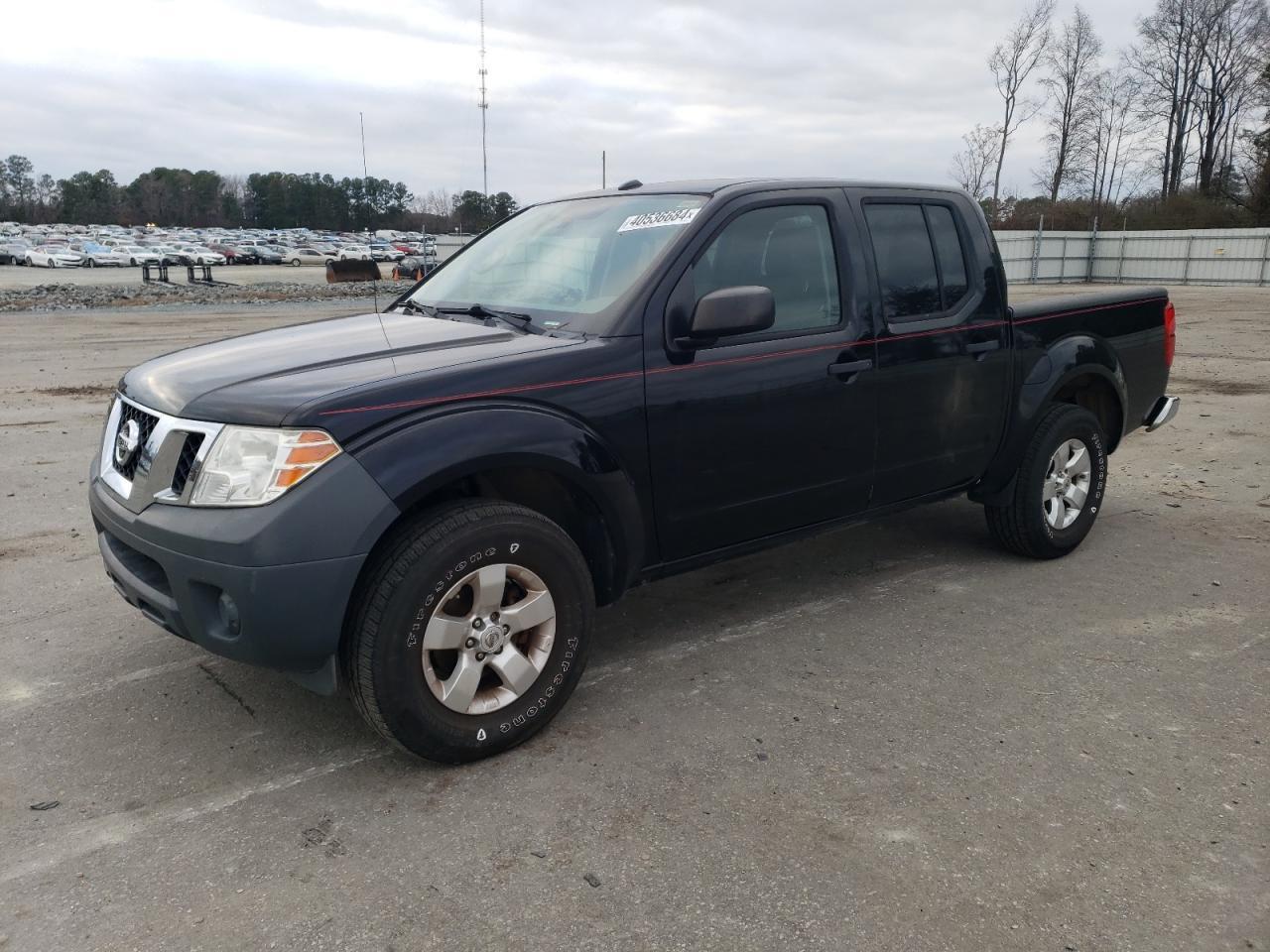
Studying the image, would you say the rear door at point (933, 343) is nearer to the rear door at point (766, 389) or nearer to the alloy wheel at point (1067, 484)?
the rear door at point (766, 389)

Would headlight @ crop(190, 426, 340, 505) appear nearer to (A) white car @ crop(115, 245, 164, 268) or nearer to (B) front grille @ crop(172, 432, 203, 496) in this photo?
(B) front grille @ crop(172, 432, 203, 496)

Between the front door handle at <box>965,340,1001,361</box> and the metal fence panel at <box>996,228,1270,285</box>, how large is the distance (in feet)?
104

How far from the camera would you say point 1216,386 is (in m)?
11.3

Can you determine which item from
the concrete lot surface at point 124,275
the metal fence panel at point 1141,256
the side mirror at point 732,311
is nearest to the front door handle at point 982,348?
the side mirror at point 732,311

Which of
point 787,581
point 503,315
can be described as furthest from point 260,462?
point 787,581

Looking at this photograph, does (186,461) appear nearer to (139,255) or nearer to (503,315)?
(503,315)

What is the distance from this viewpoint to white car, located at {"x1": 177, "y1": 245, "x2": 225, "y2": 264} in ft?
196

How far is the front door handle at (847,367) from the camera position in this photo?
398cm

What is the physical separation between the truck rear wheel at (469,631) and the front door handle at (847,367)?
138 cm

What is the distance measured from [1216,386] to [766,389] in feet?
31.9

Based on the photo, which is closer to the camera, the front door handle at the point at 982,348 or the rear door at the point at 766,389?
the rear door at the point at 766,389

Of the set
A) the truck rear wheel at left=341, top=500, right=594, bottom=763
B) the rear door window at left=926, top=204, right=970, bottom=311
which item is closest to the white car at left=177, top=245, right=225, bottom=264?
the rear door window at left=926, top=204, right=970, bottom=311

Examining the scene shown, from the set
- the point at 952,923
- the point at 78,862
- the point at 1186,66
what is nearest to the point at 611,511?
the point at 952,923

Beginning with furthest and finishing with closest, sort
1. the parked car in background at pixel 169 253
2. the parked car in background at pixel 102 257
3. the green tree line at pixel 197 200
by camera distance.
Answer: the green tree line at pixel 197 200, the parked car in background at pixel 169 253, the parked car in background at pixel 102 257
